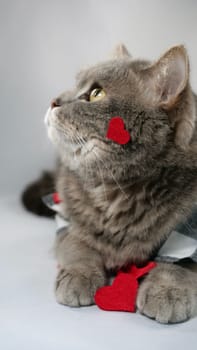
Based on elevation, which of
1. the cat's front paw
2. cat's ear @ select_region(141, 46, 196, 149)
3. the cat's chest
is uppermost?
cat's ear @ select_region(141, 46, 196, 149)

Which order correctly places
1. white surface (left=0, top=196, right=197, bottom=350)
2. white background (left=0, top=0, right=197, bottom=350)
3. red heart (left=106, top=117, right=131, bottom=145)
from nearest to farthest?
white surface (left=0, top=196, right=197, bottom=350) < red heart (left=106, top=117, right=131, bottom=145) < white background (left=0, top=0, right=197, bottom=350)

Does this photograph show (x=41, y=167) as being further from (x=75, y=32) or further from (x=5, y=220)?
(x=75, y=32)

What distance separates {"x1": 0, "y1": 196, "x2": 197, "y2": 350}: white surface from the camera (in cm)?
113

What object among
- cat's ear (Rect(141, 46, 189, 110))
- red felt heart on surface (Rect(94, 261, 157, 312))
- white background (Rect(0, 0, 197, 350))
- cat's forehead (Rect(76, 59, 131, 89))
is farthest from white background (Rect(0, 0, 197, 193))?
red felt heart on surface (Rect(94, 261, 157, 312))

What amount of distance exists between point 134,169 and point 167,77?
0.71ft

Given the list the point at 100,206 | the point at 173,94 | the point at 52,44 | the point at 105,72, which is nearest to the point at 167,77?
the point at 173,94

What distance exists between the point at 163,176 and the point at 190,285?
0.25m

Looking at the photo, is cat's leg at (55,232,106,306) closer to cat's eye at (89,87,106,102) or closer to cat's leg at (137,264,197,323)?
cat's leg at (137,264,197,323)

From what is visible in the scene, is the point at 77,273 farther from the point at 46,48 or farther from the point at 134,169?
the point at 46,48

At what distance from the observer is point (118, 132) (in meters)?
1.24

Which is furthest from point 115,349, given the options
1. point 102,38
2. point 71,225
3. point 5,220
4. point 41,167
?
point 102,38

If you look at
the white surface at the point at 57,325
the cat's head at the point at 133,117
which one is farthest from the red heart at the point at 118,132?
the white surface at the point at 57,325

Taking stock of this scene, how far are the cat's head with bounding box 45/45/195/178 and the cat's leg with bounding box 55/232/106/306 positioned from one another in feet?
0.71

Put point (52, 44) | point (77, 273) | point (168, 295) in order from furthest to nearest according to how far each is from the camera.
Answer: point (52, 44) → point (77, 273) → point (168, 295)
